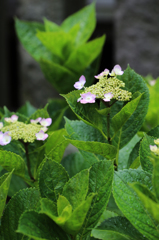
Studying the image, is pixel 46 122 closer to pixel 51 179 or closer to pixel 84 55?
pixel 51 179

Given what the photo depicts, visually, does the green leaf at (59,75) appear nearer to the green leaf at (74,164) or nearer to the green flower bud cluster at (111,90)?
the green leaf at (74,164)

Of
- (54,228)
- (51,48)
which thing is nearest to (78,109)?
(54,228)

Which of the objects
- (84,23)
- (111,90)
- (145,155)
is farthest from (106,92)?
(84,23)

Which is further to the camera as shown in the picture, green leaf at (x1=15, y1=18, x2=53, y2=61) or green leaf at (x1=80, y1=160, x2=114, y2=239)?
green leaf at (x1=15, y1=18, x2=53, y2=61)

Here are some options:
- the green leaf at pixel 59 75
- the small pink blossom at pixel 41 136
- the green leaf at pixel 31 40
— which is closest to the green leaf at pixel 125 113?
the small pink blossom at pixel 41 136

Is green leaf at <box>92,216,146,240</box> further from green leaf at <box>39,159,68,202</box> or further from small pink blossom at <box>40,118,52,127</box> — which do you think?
small pink blossom at <box>40,118,52,127</box>

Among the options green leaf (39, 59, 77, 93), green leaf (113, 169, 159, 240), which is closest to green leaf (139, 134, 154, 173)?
green leaf (113, 169, 159, 240)
